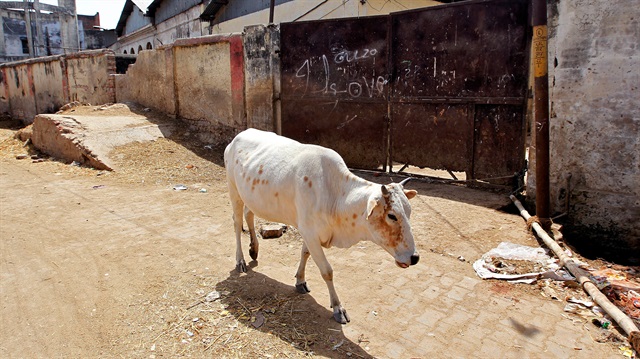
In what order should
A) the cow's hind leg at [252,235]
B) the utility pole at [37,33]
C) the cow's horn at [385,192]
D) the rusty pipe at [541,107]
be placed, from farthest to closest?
1. the utility pole at [37,33]
2. the rusty pipe at [541,107]
3. the cow's hind leg at [252,235]
4. the cow's horn at [385,192]

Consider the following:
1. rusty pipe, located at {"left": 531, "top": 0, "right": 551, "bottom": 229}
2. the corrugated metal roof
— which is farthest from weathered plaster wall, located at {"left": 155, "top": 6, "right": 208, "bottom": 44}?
rusty pipe, located at {"left": 531, "top": 0, "right": 551, "bottom": 229}

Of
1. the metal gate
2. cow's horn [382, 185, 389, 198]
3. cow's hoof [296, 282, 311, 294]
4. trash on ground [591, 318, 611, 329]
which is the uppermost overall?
the metal gate

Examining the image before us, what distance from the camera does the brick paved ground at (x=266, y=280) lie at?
130 inches

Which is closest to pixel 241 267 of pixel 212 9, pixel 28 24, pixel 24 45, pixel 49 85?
pixel 49 85

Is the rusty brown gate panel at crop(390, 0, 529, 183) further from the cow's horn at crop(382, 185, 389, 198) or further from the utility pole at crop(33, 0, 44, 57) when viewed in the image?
the utility pole at crop(33, 0, 44, 57)

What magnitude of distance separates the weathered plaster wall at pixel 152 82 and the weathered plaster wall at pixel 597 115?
913 centimetres

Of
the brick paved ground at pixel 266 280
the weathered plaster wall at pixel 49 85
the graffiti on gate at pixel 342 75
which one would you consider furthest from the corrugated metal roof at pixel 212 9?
the brick paved ground at pixel 266 280

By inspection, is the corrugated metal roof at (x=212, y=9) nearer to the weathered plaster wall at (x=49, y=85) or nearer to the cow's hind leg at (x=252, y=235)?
the weathered plaster wall at (x=49, y=85)

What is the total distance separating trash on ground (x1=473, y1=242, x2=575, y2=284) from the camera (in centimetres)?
425

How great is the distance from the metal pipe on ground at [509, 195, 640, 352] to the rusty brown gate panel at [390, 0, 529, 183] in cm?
200

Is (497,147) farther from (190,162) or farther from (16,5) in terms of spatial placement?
(16,5)

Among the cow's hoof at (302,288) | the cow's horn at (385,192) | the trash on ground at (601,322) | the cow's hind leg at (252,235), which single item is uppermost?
the cow's horn at (385,192)

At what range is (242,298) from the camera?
3.92 meters

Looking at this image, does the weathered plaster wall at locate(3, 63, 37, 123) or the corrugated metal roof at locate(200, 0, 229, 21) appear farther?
the corrugated metal roof at locate(200, 0, 229, 21)
